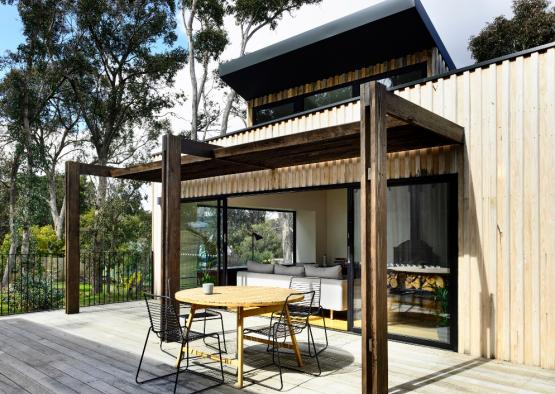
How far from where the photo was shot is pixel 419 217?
5664mm

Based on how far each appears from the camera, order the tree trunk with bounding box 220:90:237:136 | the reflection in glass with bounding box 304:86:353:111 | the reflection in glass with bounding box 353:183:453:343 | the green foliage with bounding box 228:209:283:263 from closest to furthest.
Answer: the reflection in glass with bounding box 353:183:453:343
the reflection in glass with bounding box 304:86:353:111
the green foliage with bounding box 228:209:283:263
the tree trunk with bounding box 220:90:237:136

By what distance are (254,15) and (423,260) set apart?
14923 mm

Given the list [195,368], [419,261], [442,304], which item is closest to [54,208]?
[195,368]

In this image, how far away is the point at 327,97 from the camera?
9.34m

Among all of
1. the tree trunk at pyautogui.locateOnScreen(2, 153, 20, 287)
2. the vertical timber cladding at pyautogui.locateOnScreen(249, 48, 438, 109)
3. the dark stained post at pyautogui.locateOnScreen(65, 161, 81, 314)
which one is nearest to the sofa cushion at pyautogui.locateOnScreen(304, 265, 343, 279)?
the vertical timber cladding at pyautogui.locateOnScreen(249, 48, 438, 109)

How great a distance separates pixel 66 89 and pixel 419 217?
54.2 feet

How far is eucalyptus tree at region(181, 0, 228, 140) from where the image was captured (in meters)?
17.8

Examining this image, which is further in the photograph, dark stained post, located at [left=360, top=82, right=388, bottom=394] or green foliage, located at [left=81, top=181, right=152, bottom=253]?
green foliage, located at [left=81, top=181, right=152, bottom=253]

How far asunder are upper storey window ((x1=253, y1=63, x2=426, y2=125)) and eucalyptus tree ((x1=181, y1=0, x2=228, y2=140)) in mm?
8302

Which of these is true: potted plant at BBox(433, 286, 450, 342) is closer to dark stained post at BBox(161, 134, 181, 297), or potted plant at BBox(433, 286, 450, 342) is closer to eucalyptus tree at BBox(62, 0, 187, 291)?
dark stained post at BBox(161, 134, 181, 297)

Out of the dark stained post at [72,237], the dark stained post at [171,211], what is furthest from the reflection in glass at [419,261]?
the dark stained post at [72,237]

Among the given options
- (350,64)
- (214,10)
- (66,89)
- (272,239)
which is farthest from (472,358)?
(66,89)

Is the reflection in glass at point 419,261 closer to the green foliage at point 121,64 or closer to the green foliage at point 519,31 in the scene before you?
the green foliage at point 519,31

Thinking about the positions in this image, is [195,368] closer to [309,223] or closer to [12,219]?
[309,223]
